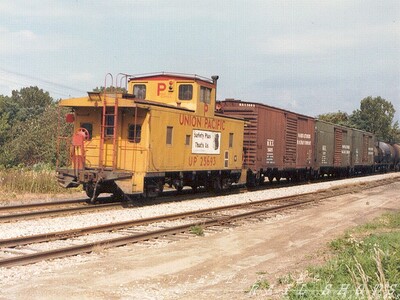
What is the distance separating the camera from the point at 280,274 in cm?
732

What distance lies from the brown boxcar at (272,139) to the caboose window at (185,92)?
14.7 feet

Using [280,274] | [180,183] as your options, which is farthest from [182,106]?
[280,274]

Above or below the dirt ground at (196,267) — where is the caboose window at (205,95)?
above

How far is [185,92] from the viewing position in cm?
1680

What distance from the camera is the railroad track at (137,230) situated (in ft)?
26.0

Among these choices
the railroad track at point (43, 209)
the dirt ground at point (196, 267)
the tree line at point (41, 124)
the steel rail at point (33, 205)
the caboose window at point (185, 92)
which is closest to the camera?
the dirt ground at point (196, 267)

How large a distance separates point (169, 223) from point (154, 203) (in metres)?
3.87

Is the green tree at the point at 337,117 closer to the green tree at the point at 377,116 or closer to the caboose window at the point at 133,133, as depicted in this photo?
the green tree at the point at 377,116

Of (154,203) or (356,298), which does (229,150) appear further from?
(356,298)

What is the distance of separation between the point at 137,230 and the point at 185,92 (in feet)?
23.7

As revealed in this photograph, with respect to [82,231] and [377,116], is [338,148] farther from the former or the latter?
[377,116]

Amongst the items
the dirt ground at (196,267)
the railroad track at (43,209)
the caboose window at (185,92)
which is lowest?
the dirt ground at (196,267)

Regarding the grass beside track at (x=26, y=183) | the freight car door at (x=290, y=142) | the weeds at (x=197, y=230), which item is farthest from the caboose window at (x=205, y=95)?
the freight car door at (x=290, y=142)

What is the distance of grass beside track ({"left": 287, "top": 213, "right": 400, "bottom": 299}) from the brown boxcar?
39.3ft
